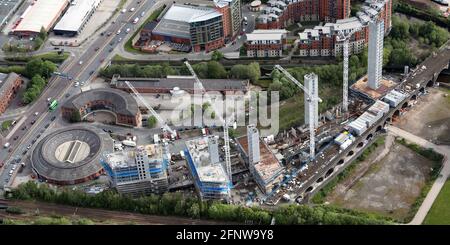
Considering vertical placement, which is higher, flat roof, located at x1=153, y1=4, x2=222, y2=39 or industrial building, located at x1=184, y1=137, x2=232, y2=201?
flat roof, located at x1=153, y1=4, x2=222, y2=39

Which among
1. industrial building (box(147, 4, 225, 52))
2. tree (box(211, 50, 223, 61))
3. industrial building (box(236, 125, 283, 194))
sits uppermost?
industrial building (box(147, 4, 225, 52))

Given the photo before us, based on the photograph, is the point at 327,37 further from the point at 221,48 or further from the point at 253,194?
the point at 253,194

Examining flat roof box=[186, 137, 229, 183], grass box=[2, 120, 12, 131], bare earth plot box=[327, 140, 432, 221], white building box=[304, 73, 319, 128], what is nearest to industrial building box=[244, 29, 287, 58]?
white building box=[304, 73, 319, 128]

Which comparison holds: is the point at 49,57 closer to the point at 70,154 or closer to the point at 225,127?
the point at 70,154

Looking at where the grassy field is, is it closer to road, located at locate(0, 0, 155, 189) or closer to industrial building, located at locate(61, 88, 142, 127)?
industrial building, located at locate(61, 88, 142, 127)

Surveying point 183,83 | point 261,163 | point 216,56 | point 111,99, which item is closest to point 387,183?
point 261,163

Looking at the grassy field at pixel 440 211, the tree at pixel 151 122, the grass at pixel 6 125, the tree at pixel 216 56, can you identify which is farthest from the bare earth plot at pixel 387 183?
the grass at pixel 6 125
